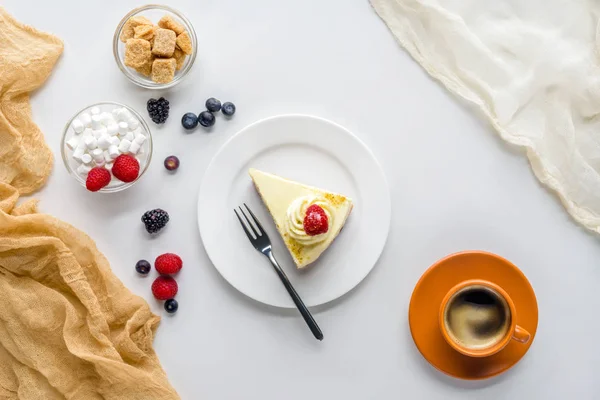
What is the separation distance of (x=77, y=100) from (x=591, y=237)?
5.07ft

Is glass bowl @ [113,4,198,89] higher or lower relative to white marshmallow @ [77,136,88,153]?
higher

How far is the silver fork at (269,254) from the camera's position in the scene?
1.61 meters

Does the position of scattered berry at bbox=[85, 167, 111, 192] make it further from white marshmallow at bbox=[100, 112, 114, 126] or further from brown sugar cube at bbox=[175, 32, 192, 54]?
brown sugar cube at bbox=[175, 32, 192, 54]

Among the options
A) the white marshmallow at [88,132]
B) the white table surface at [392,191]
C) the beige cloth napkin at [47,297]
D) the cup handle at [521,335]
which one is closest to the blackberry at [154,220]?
the white table surface at [392,191]

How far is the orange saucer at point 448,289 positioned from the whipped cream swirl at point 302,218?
12.4 inches

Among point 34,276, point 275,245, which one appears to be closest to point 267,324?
point 275,245

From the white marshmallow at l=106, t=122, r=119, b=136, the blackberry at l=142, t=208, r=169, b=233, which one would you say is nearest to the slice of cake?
the blackberry at l=142, t=208, r=169, b=233

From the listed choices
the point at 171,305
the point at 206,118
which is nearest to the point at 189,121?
the point at 206,118

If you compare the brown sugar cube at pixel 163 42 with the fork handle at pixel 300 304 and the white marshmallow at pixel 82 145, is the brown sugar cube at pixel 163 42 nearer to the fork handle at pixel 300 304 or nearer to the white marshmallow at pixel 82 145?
the white marshmallow at pixel 82 145

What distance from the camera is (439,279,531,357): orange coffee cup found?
1.53m

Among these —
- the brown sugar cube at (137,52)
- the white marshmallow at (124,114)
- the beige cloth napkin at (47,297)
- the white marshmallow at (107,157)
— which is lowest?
the beige cloth napkin at (47,297)

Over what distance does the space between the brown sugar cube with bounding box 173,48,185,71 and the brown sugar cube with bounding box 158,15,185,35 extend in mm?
50

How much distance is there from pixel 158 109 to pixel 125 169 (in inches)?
8.1

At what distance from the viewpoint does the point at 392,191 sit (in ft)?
5.54
